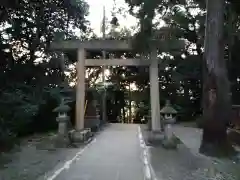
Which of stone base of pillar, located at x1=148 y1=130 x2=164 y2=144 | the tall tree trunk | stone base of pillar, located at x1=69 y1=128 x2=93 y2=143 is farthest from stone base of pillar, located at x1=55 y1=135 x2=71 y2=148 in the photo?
the tall tree trunk

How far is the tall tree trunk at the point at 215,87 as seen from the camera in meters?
10.4

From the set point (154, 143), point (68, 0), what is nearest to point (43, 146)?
point (154, 143)

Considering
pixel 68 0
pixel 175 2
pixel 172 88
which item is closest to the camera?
pixel 175 2

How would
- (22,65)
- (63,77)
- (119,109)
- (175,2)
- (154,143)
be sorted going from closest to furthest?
(175,2) < (154,143) < (22,65) < (63,77) < (119,109)

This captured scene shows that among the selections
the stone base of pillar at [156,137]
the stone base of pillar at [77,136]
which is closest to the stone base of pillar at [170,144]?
the stone base of pillar at [156,137]

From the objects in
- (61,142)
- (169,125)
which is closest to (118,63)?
(169,125)

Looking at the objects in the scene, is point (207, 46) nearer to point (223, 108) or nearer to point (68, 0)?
point (223, 108)

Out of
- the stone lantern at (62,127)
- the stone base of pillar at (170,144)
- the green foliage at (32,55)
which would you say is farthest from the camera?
the green foliage at (32,55)

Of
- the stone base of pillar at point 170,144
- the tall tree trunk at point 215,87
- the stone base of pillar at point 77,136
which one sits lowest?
the stone base of pillar at point 170,144

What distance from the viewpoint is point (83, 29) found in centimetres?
1959

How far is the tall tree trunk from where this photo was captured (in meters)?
10.4

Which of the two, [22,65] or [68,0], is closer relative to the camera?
[22,65]

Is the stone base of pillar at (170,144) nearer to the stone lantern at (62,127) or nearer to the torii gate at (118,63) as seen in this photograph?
the torii gate at (118,63)

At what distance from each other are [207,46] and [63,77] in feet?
32.6
